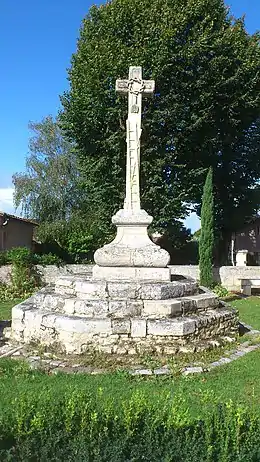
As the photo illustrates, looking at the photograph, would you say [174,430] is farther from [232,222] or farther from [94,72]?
[232,222]

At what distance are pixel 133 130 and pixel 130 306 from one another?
3785 millimetres

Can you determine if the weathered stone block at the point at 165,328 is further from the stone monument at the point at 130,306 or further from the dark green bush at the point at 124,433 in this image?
the dark green bush at the point at 124,433

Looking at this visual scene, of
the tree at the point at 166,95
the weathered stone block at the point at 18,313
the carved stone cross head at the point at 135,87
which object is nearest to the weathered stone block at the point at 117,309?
the weathered stone block at the point at 18,313

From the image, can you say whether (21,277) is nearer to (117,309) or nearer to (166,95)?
(166,95)

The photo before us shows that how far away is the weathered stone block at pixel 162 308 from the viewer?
725 centimetres

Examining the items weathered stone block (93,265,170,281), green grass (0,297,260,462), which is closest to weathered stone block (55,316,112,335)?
weathered stone block (93,265,170,281)

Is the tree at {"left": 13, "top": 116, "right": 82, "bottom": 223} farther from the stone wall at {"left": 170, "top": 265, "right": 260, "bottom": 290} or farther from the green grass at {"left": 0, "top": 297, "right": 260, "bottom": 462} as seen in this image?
the green grass at {"left": 0, "top": 297, "right": 260, "bottom": 462}

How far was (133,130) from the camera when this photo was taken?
30.0 feet

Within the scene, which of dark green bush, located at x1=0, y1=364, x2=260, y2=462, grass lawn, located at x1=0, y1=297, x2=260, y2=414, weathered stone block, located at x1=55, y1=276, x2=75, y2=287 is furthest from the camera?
weathered stone block, located at x1=55, y1=276, x2=75, y2=287

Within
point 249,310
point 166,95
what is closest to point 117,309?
point 249,310

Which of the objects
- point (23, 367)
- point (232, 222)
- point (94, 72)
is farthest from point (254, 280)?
point (23, 367)

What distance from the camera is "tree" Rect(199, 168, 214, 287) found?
17172mm

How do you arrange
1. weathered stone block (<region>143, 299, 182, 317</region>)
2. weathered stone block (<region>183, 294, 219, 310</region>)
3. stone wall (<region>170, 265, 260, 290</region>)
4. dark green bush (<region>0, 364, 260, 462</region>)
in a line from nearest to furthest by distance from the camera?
dark green bush (<region>0, 364, 260, 462</region>), weathered stone block (<region>143, 299, 182, 317</region>), weathered stone block (<region>183, 294, 219, 310</region>), stone wall (<region>170, 265, 260, 290</region>)

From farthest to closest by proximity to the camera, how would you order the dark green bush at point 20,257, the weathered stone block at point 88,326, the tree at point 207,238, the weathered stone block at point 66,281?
the tree at point 207,238
the dark green bush at point 20,257
the weathered stone block at point 66,281
the weathered stone block at point 88,326
